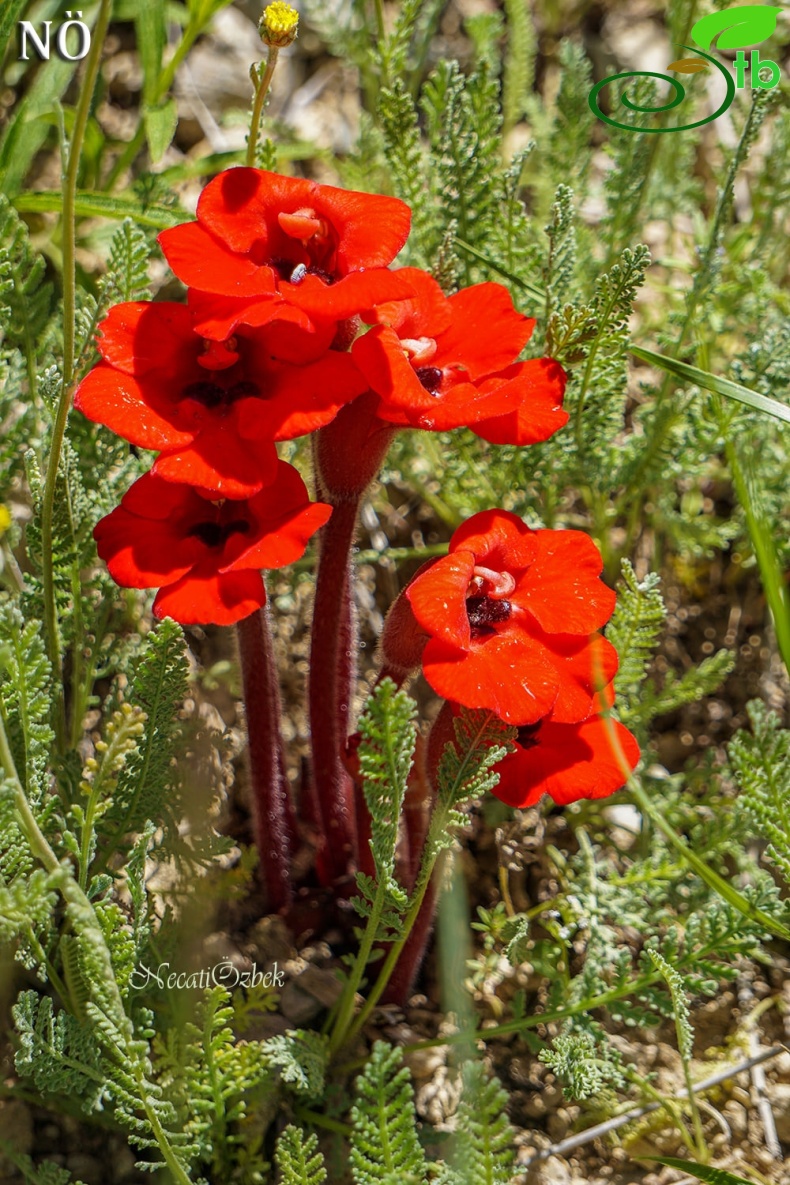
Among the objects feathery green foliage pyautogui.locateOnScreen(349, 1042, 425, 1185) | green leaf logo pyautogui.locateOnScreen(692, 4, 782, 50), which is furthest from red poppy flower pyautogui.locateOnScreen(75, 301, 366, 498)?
green leaf logo pyautogui.locateOnScreen(692, 4, 782, 50)

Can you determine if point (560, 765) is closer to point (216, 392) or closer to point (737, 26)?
point (216, 392)

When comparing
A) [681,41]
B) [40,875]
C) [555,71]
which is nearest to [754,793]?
[40,875]

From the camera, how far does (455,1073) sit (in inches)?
93.7

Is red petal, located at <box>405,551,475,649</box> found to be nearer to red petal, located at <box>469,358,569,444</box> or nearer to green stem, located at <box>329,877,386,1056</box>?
red petal, located at <box>469,358,569,444</box>

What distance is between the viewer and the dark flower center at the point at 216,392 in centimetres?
185

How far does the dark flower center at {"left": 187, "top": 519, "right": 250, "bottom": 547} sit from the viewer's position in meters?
1.87

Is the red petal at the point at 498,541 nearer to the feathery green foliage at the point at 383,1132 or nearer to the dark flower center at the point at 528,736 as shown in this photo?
the dark flower center at the point at 528,736

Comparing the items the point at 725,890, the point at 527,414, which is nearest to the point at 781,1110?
the point at 725,890

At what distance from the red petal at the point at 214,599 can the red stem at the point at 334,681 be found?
1.04 feet

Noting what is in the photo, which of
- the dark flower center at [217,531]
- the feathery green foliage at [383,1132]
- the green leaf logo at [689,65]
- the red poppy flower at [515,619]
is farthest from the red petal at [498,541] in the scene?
the green leaf logo at [689,65]

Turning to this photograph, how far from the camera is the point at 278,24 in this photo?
172 cm

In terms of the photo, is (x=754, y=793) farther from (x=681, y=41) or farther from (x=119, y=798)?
(x=681, y=41)

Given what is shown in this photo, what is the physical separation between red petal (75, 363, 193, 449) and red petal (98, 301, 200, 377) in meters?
0.03

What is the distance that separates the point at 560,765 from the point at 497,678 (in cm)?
29
